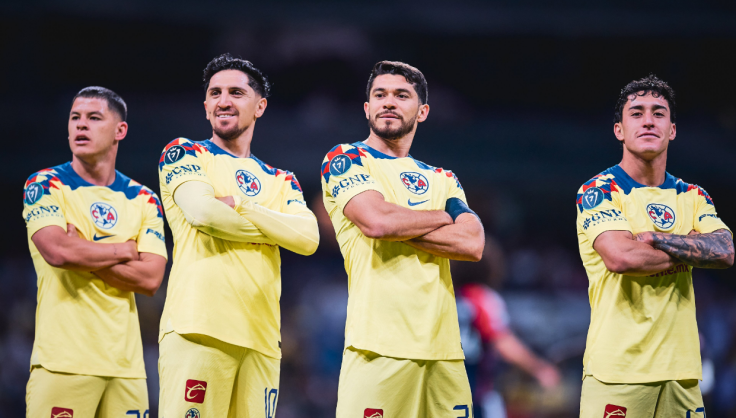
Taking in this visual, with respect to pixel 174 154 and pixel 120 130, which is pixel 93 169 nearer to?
pixel 120 130

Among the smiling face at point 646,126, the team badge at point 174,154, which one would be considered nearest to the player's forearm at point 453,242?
the smiling face at point 646,126

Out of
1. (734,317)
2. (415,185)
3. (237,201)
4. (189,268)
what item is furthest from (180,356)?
(734,317)

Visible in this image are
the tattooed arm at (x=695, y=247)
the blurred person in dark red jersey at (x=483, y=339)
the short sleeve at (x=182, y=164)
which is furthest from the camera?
the blurred person in dark red jersey at (x=483, y=339)

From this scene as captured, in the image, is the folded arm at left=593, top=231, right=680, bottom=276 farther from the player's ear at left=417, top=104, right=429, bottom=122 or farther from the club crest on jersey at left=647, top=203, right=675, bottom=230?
the player's ear at left=417, top=104, right=429, bottom=122

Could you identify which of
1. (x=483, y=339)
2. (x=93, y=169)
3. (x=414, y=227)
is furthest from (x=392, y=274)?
(x=483, y=339)

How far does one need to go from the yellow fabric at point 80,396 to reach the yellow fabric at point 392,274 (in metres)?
1.56

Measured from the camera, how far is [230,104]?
15.3ft

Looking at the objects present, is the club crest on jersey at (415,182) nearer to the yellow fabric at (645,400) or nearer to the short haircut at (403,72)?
the short haircut at (403,72)

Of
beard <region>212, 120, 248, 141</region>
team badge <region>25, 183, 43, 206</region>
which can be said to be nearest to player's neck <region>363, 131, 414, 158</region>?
beard <region>212, 120, 248, 141</region>

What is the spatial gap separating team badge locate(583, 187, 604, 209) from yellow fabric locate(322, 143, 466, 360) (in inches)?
34.7

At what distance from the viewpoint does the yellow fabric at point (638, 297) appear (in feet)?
13.8

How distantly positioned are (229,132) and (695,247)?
2.96 meters

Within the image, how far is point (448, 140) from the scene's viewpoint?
14781mm

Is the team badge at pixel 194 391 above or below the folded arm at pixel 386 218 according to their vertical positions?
below
